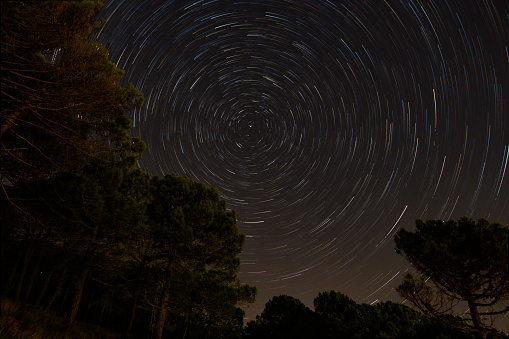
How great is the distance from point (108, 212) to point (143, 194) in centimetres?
179

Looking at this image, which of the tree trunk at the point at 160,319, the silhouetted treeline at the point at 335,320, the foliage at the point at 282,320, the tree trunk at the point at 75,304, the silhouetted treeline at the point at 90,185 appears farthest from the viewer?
the foliage at the point at 282,320

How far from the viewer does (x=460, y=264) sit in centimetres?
955

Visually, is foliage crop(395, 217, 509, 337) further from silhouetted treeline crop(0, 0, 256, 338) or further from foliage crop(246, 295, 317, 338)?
foliage crop(246, 295, 317, 338)

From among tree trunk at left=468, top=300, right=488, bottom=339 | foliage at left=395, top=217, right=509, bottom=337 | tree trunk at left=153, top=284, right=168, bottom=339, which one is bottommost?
tree trunk at left=153, top=284, right=168, bottom=339

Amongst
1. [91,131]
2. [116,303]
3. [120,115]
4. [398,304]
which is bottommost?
[116,303]

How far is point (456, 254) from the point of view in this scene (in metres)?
9.59

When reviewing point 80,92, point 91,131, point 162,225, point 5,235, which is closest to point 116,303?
point 5,235

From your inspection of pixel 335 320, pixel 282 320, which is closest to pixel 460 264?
pixel 335 320

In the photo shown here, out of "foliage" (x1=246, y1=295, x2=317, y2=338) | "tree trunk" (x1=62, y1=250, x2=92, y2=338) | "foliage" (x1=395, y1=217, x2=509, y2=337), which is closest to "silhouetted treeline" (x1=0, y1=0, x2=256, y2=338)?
"tree trunk" (x1=62, y1=250, x2=92, y2=338)

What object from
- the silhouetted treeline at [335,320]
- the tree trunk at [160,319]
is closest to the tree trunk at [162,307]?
the tree trunk at [160,319]

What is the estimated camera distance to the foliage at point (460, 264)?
8852mm

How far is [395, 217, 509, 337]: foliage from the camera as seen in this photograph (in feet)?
29.0

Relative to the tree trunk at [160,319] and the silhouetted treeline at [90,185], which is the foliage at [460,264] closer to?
the silhouetted treeline at [90,185]

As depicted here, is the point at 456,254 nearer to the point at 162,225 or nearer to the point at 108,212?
the point at 162,225
